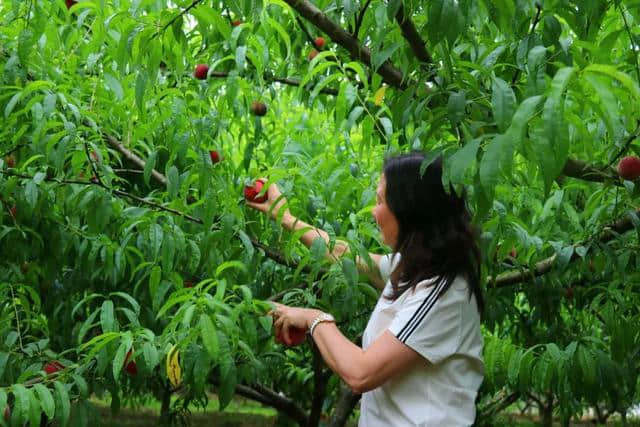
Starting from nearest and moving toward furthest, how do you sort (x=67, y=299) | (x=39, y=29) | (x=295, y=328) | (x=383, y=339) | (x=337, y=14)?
(x=383, y=339) < (x=295, y=328) < (x=39, y=29) < (x=337, y=14) < (x=67, y=299)

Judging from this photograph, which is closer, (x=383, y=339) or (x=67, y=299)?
(x=383, y=339)

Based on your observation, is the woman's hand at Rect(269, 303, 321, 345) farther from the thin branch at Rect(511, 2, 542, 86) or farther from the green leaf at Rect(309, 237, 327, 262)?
the thin branch at Rect(511, 2, 542, 86)

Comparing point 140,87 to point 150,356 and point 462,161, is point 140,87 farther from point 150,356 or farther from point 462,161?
point 462,161

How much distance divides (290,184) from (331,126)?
149 centimetres

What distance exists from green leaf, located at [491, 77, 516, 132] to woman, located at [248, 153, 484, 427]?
1.45 feet

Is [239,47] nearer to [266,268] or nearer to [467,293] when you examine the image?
[467,293]

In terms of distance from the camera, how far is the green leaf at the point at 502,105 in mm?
1500

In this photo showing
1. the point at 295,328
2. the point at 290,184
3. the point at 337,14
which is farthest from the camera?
the point at 337,14

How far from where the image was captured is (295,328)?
218cm

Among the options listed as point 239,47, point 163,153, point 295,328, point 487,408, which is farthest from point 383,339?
point 487,408

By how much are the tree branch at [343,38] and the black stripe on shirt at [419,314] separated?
0.57 m

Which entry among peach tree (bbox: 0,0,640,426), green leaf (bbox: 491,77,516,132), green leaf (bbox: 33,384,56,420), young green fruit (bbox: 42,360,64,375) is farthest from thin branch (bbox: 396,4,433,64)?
young green fruit (bbox: 42,360,64,375)

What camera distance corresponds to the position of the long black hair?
1.96 m

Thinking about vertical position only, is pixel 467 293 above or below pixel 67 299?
above
